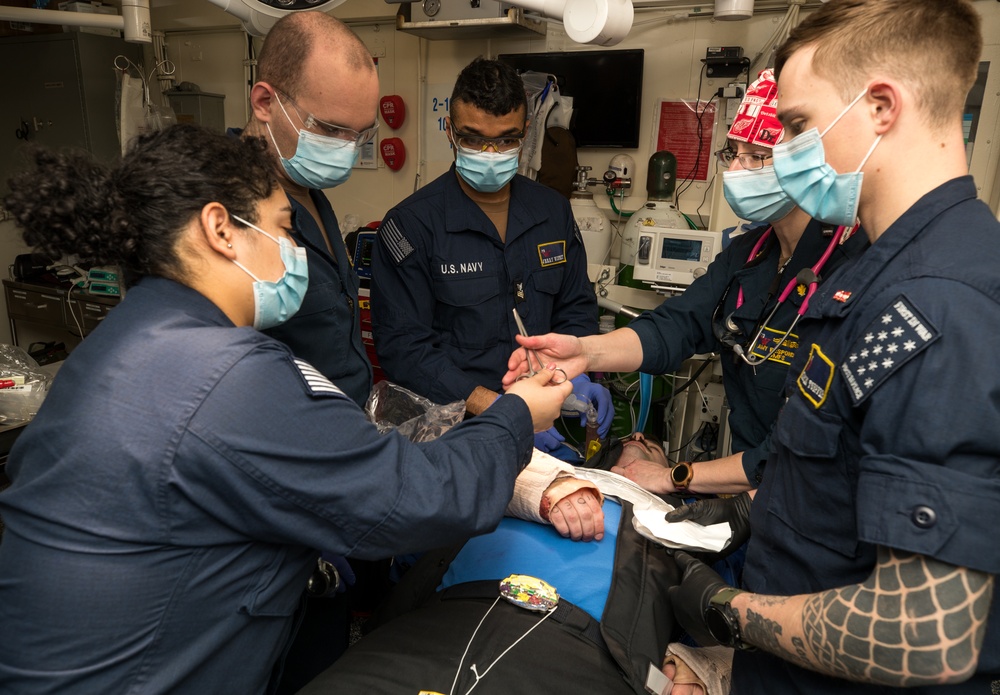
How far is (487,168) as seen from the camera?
2.30 metres

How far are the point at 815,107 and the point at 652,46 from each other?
2967 mm

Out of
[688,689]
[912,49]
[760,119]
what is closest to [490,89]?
[760,119]

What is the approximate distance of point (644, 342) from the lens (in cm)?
195

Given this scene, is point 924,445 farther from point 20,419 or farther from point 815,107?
point 20,419

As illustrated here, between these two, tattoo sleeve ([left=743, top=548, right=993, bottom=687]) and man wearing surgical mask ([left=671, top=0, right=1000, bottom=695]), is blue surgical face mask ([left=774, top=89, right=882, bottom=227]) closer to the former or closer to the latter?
man wearing surgical mask ([left=671, top=0, right=1000, bottom=695])

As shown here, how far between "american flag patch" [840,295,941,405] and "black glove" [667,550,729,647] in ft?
1.63

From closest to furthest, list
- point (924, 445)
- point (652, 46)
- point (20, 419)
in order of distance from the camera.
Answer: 1. point (924, 445)
2. point (20, 419)
3. point (652, 46)

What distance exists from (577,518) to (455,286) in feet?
3.56

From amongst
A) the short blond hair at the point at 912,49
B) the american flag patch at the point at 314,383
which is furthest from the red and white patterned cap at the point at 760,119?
the american flag patch at the point at 314,383

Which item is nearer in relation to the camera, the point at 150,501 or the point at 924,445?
the point at 924,445

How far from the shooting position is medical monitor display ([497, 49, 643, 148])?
3.67 meters

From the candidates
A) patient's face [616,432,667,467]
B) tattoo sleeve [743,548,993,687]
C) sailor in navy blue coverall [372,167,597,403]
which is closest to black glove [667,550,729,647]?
tattoo sleeve [743,548,993,687]

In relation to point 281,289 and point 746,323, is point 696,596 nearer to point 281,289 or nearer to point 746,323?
point 746,323

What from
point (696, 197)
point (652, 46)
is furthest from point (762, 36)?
point (696, 197)
